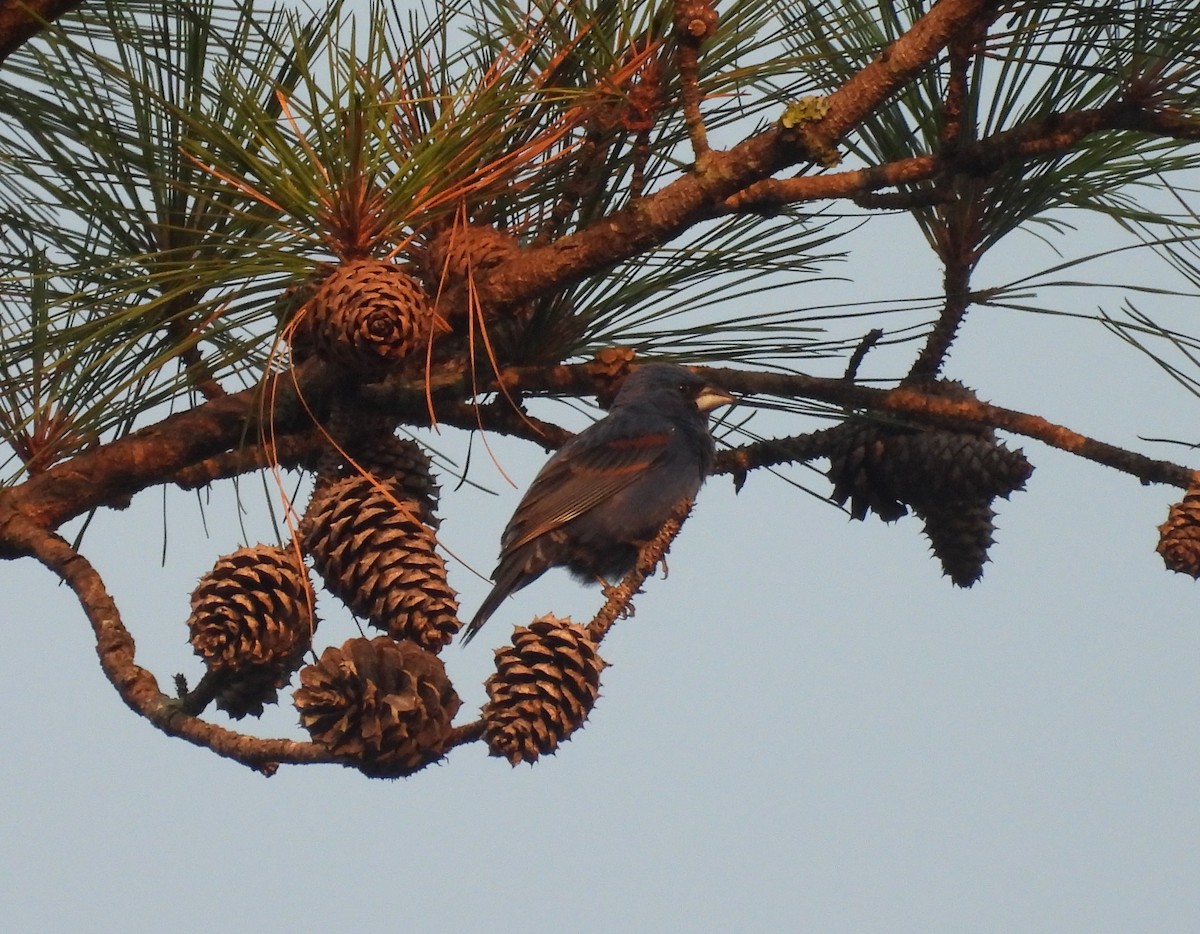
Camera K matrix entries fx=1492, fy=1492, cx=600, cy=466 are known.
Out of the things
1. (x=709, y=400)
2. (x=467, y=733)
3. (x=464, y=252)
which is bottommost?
(x=467, y=733)

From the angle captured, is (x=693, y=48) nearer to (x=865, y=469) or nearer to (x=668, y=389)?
(x=865, y=469)

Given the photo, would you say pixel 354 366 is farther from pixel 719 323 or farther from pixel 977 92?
pixel 977 92

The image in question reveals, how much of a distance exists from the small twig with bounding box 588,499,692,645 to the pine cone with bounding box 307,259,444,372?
569 millimetres

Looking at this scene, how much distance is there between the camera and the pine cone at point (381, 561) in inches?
107

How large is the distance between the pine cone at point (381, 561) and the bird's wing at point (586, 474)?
162 cm

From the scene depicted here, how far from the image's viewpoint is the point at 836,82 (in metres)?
3.37

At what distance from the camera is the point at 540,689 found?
7.59ft

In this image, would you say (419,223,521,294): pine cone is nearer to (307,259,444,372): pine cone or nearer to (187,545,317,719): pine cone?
(307,259,444,372): pine cone

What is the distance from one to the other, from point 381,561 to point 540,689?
595mm

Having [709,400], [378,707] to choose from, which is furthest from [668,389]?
[378,707]

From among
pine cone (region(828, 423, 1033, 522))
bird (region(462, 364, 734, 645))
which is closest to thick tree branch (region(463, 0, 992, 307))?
pine cone (region(828, 423, 1033, 522))

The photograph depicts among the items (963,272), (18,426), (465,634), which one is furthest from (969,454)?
(18,426)

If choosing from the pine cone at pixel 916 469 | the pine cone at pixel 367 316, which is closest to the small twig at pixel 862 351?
the pine cone at pixel 916 469

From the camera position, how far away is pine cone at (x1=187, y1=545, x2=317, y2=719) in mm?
2578
